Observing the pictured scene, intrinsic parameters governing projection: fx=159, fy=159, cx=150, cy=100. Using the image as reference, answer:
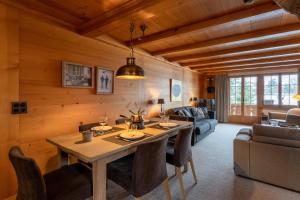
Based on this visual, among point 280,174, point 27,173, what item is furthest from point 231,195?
point 27,173

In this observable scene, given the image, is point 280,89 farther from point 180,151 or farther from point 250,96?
point 180,151

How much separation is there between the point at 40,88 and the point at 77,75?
607 millimetres

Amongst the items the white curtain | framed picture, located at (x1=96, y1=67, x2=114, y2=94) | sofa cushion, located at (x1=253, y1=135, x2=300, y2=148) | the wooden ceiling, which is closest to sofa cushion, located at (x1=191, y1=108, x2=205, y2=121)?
the white curtain

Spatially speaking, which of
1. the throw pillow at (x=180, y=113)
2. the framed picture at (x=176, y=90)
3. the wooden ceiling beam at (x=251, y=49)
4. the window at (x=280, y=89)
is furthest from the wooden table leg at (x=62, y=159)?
the window at (x=280, y=89)

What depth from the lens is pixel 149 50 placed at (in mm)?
4262

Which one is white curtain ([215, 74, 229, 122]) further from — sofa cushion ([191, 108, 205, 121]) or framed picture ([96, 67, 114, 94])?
framed picture ([96, 67, 114, 94])

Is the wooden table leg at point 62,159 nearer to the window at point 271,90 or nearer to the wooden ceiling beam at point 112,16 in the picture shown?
the wooden ceiling beam at point 112,16

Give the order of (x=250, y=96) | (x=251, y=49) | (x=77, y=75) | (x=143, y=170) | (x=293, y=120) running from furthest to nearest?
(x=250, y=96)
(x=293, y=120)
(x=251, y=49)
(x=77, y=75)
(x=143, y=170)

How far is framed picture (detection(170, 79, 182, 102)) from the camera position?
5.43m

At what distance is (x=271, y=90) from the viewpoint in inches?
268

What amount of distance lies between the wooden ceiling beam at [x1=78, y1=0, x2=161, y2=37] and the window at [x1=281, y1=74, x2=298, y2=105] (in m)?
7.25

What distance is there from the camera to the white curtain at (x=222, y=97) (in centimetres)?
754

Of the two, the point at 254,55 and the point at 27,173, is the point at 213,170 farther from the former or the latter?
the point at 254,55

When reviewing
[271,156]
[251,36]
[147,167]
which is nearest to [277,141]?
[271,156]
